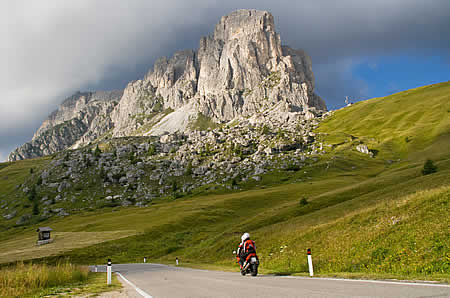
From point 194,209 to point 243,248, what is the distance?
259ft

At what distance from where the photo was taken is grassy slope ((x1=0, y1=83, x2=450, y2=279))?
1697 cm

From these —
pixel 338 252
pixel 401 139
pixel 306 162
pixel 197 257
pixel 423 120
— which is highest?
pixel 423 120

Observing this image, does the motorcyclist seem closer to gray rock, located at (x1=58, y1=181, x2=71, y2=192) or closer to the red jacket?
the red jacket

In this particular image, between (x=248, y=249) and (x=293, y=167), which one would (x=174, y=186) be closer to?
(x=293, y=167)

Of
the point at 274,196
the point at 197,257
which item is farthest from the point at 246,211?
the point at 197,257

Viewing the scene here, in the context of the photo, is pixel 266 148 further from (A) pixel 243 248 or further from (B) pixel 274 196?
(A) pixel 243 248

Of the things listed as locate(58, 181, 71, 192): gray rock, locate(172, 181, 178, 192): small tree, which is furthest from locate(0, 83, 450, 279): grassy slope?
locate(58, 181, 71, 192): gray rock

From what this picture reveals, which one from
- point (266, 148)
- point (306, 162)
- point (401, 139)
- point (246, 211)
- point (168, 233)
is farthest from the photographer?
point (266, 148)

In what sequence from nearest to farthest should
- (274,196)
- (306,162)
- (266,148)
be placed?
(274,196)
(306,162)
(266,148)

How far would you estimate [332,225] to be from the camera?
93.4 ft

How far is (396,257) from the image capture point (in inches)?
629

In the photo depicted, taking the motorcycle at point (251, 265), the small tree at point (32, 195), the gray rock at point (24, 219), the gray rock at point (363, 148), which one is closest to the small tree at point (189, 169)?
the gray rock at point (24, 219)

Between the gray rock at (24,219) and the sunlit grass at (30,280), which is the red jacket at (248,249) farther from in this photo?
the gray rock at (24,219)

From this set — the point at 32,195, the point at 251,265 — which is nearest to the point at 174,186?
the point at 32,195
